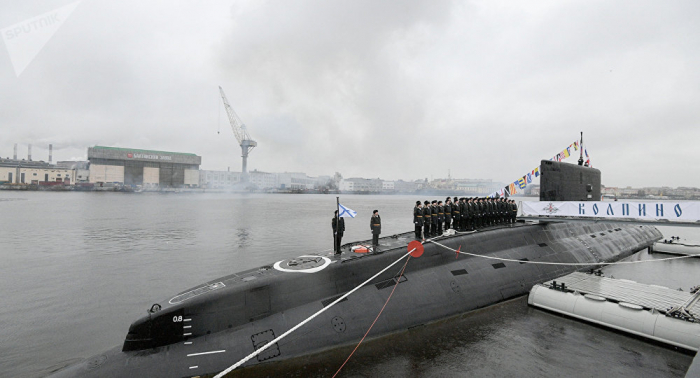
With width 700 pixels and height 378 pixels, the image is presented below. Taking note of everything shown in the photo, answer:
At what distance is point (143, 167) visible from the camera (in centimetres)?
11594

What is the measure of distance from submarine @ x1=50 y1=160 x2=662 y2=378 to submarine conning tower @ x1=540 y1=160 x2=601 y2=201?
102 inches

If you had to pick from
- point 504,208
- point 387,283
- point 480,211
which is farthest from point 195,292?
point 504,208

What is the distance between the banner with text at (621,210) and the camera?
36.1ft

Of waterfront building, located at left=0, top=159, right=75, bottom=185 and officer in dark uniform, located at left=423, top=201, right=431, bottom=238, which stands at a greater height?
waterfront building, located at left=0, top=159, right=75, bottom=185

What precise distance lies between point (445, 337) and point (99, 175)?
13260 cm

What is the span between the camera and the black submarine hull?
6113 mm

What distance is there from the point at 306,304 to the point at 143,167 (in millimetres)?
128296

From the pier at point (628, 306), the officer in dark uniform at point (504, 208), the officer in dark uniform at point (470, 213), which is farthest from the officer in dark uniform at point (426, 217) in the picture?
the officer in dark uniform at point (504, 208)

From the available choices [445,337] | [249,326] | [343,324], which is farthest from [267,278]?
[445,337]

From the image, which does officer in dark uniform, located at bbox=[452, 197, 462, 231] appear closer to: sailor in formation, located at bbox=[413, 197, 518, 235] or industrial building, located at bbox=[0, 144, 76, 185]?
sailor in formation, located at bbox=[413, 197, 518, 235]

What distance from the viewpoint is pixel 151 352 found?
607cm

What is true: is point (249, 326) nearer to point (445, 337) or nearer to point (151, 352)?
point (151, 352)

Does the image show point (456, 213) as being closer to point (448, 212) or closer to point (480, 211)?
point (448, 212)

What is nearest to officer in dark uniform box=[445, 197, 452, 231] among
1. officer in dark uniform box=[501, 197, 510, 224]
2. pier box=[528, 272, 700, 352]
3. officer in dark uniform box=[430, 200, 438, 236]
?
officer in dark uniform box=[430, 200, 438, 236]
